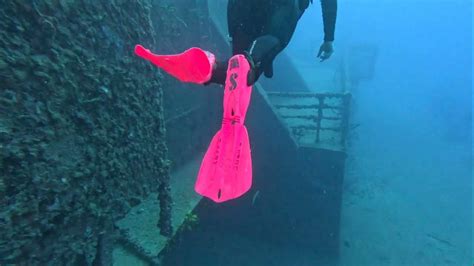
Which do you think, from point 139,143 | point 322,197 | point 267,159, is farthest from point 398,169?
point 139,143

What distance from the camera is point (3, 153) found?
0.98 meters

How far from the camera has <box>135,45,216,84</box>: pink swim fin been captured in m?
1.49

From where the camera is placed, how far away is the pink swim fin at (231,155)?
1.44m

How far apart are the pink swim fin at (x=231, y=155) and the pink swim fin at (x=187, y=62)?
0.13 m

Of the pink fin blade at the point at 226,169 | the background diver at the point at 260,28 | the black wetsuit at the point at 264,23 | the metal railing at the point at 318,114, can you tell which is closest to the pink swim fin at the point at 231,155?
the pink fin blade at the point at 226,169

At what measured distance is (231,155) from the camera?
146 centimetres

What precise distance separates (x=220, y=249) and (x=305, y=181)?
2298 millimetres

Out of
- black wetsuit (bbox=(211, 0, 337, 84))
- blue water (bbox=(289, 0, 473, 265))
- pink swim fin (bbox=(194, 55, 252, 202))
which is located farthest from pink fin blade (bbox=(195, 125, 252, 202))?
blue water (bbox=(289, 0, 473, 265))

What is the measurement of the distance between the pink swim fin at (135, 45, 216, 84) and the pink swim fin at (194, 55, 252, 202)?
0.44 feet

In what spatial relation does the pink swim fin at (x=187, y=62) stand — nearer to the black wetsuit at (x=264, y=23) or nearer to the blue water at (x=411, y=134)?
the black wetsuit at (x=264, y=23)

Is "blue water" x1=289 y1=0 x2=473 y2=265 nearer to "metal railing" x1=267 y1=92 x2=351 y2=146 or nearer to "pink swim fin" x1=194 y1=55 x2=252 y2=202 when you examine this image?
"metal railing" x1=267 y1=92 x2=351 y2=146

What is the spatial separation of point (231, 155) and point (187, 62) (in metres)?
0.54

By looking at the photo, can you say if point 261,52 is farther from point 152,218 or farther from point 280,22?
point 152,218

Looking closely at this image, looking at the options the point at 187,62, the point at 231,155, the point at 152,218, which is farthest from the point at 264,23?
the point at 152,218
